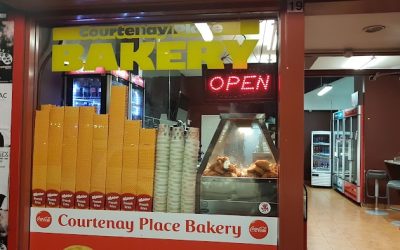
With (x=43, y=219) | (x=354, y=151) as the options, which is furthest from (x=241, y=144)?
(x=354, y=151)

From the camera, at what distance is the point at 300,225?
6.85 ft

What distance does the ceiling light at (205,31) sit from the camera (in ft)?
7.60

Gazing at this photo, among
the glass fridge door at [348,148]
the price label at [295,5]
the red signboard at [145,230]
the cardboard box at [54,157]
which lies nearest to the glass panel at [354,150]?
the glass fridge door at [348,148]

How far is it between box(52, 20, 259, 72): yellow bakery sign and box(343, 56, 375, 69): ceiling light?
483 cm

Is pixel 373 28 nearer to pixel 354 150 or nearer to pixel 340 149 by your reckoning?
pixel 354 150

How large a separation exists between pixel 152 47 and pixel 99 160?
2.82 ft

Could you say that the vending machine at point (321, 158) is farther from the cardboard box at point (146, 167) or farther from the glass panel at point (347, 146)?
the cardboard box at point (146, 167)

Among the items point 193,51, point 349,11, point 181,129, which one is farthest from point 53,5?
point 349,11

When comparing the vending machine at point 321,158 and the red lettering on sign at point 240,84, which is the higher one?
the red lettering on sign at point 240,84

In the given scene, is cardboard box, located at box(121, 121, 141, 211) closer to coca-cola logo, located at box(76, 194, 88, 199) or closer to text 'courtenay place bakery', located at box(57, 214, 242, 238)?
text 'courtenay place bakery', located at box(57, 214, 242, 238)

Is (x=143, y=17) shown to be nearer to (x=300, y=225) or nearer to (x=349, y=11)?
(x=349, y=11)

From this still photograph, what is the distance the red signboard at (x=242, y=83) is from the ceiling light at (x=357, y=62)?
15.0 ft

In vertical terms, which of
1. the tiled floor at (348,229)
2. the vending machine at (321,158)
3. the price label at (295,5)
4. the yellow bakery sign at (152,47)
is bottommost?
the tiled floor at (348,229)

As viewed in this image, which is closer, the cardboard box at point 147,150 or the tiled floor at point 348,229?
the cardboard box at point 147,150
